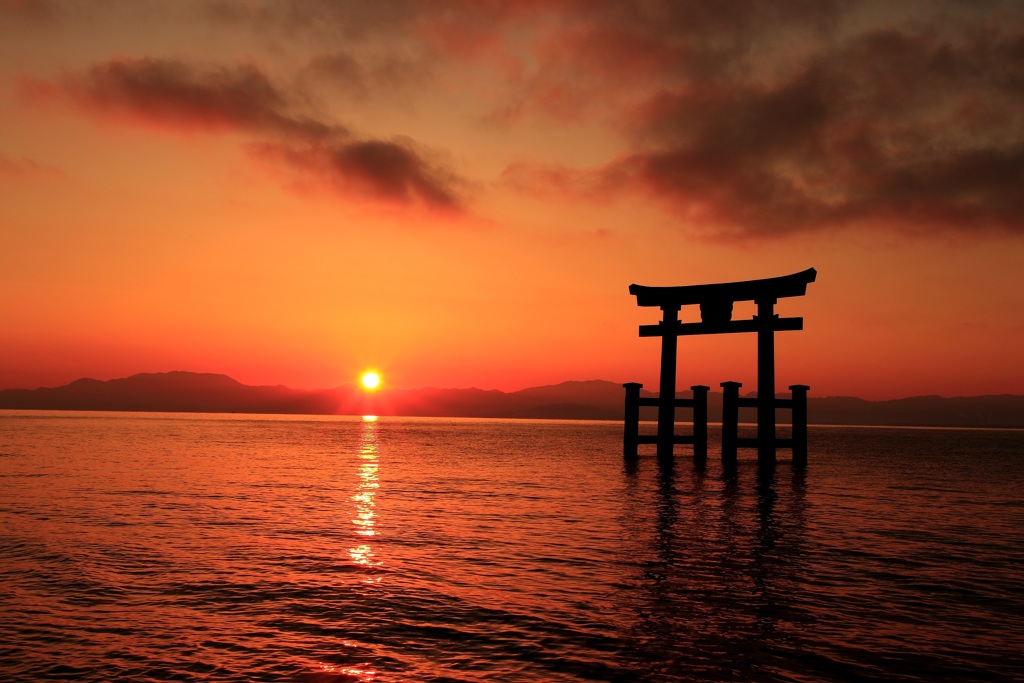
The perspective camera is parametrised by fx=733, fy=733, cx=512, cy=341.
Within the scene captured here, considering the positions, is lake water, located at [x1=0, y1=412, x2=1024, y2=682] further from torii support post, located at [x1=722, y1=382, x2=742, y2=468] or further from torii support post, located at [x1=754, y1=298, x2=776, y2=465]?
torii support post, located at [x1=722, y1=382, x2=742, y2=468]

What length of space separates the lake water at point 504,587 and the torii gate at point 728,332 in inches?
268

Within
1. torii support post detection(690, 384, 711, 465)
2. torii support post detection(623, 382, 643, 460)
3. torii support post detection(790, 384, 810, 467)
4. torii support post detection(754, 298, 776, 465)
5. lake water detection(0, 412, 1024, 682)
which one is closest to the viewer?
lake water detection(0, 412, 1024, 682)

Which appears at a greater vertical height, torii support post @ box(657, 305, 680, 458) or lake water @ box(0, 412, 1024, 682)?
torii support post @ box(657, 305, 680, 458)

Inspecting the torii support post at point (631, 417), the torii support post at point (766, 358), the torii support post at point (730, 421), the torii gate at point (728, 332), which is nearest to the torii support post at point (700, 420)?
the torii gate at point (728, 332)

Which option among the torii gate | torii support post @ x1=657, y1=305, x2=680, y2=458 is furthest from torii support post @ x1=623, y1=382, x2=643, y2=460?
torii support post @ x1=657, y1=305, x2=680, y2=458

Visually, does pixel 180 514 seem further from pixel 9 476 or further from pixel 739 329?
pixel 739 329

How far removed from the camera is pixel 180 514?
57.9ft

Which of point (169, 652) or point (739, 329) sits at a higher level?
point (739, 329)

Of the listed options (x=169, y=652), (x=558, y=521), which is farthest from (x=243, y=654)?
(x=558, y=521)

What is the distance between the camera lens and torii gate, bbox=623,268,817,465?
27.2m

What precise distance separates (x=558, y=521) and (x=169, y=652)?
1067 cm

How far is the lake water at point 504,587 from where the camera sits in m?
7.20

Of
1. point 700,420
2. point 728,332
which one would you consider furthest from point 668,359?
point 700,420

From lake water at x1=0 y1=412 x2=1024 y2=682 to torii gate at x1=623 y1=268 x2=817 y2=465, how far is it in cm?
681
